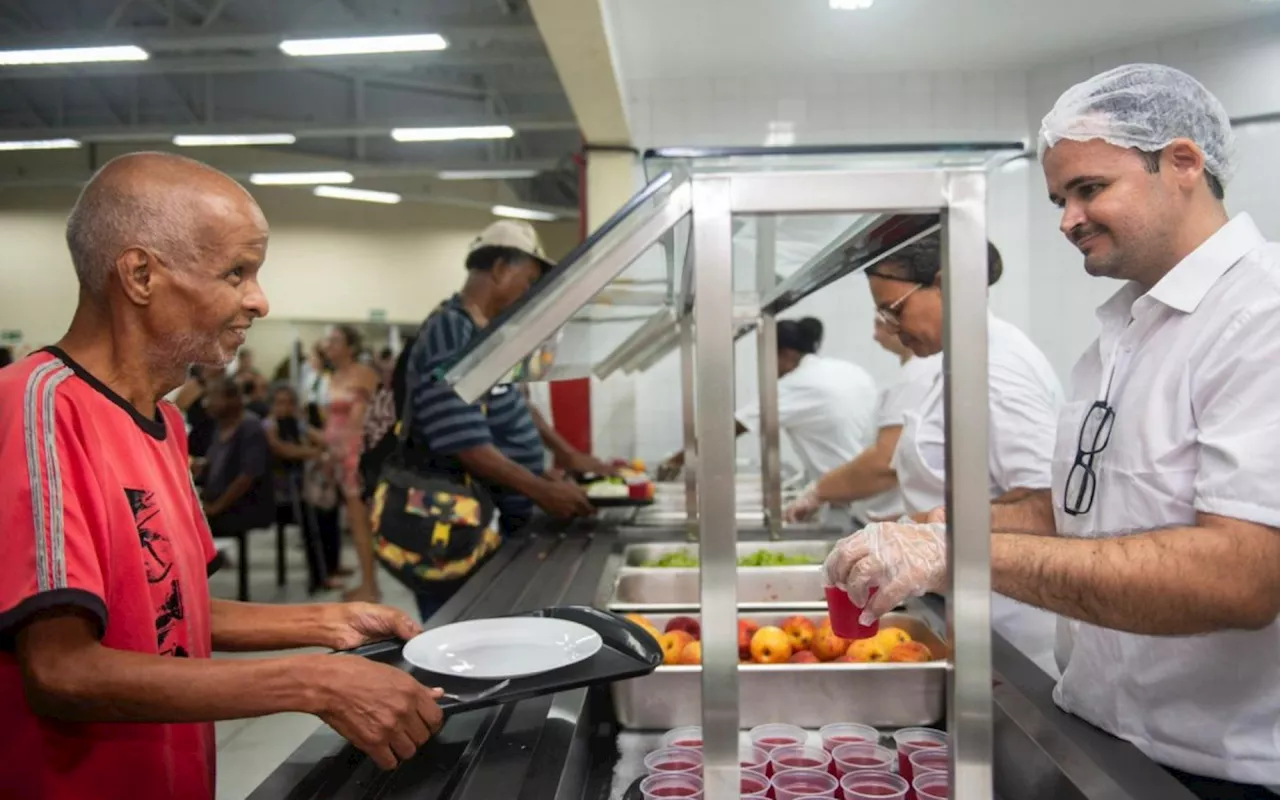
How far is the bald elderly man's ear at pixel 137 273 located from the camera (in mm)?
1188

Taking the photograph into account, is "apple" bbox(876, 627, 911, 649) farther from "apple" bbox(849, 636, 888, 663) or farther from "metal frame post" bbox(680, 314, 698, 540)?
"metal frame post" bbox(680, 314, 698, 540)

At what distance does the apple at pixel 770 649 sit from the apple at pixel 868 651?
0.37ft

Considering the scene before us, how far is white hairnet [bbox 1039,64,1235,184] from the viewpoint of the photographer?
1362mm

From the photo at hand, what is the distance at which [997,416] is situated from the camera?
2.17 metres

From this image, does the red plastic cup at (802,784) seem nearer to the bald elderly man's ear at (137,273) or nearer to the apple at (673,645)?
the apple at (673,645)

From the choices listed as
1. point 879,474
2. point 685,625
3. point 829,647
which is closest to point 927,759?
point 829,647

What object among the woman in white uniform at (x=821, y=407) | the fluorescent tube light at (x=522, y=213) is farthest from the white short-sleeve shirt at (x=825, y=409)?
the fluorescent tube light at (x=522, y=213)

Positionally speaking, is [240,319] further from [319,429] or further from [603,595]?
[319,429]

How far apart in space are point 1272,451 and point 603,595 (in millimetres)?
1382

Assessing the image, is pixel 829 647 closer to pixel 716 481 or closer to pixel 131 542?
pixel 716 481

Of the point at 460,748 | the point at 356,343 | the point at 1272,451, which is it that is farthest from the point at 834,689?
the point at 356,343

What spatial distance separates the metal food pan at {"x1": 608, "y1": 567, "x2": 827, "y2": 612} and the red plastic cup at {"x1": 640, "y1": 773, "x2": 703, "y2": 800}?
1.00 m

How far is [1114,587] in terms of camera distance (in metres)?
1.07

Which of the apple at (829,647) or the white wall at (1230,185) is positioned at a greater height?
the white wall at (1230,185)
